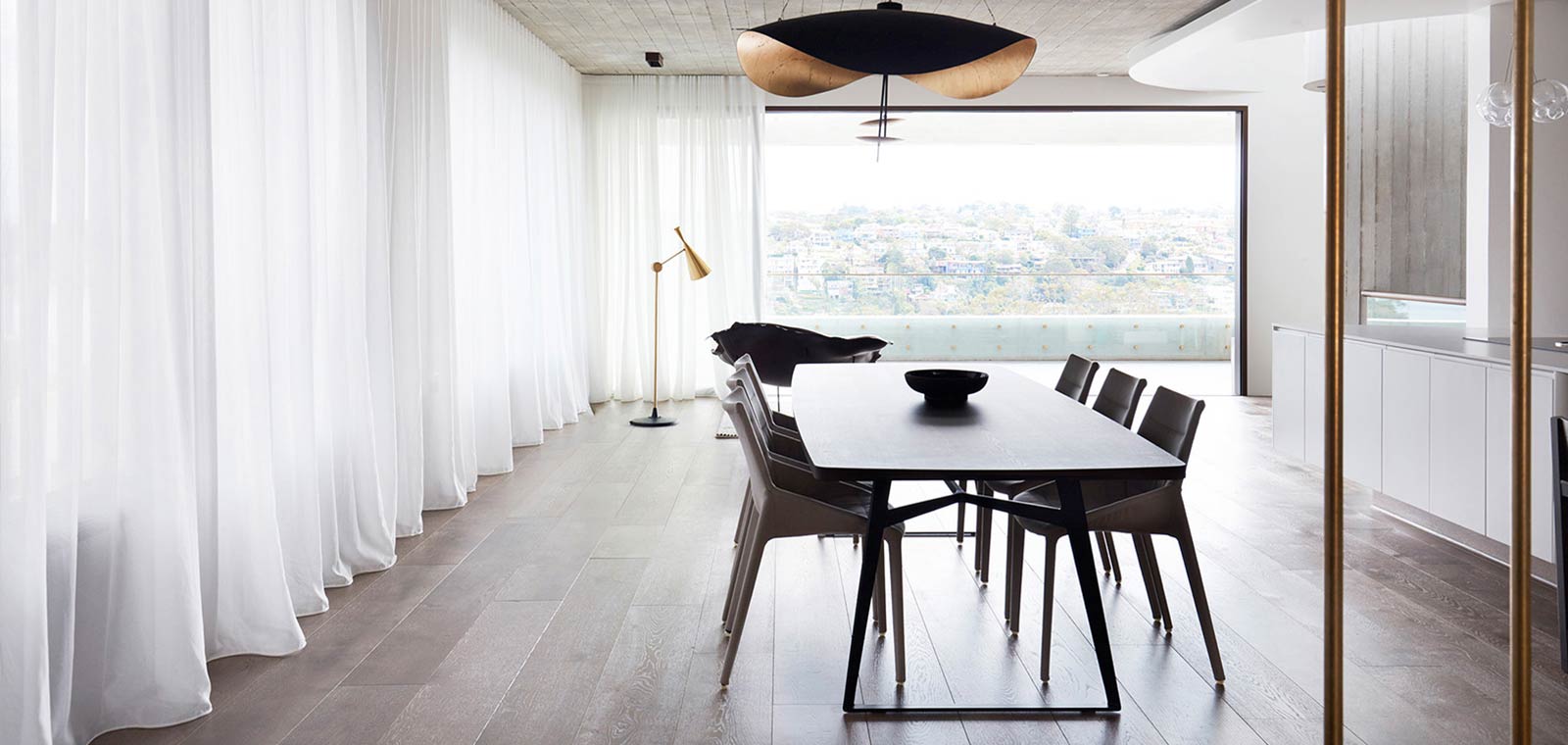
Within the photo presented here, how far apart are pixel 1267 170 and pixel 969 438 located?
7.00 meters

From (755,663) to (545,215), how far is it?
15.9ft

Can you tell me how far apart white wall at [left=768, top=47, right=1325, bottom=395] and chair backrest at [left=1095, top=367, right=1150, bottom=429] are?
17.4 feet

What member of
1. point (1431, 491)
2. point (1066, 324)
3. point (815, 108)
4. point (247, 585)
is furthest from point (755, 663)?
point (1066, 324)

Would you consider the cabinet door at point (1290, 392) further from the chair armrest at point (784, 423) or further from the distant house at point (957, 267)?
the distant house at point (957, 267)

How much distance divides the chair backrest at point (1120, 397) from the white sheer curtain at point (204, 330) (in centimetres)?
263

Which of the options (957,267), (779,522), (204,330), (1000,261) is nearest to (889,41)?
(779,522)

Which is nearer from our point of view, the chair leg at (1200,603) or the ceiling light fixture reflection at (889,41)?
the chair leg at (1200,603)

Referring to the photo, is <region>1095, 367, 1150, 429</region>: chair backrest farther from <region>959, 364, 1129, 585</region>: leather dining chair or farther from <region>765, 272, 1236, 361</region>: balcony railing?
<region>765, 272, 1236, 361</region>: balcony railing

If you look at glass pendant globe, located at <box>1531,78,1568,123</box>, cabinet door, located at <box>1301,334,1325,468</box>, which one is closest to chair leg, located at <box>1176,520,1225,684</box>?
cabinet door, located at <box>1301,334,1325,468</box>

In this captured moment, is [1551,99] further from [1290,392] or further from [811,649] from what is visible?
[811,649]

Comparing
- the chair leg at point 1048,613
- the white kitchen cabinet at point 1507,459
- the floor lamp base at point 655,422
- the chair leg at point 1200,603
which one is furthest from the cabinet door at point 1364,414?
the floor lamp base at point 655,422

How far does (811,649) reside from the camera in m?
3.28

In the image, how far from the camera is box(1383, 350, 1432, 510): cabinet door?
4.21m

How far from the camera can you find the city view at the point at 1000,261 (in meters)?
10.3
